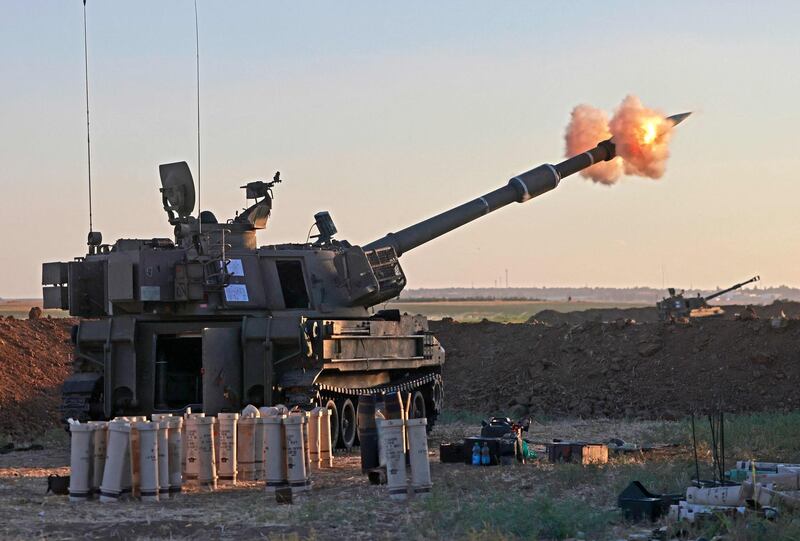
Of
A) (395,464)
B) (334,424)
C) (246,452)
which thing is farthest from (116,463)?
(334,424)

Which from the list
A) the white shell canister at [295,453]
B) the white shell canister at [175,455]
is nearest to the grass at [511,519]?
the white shell canister at [295,453]

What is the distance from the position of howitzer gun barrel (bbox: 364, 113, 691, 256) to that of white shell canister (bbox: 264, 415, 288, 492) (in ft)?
27.1

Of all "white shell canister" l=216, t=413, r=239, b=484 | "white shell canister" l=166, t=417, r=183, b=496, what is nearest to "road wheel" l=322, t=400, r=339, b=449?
"white shell canister" l=216, t=413, r=239, b=484

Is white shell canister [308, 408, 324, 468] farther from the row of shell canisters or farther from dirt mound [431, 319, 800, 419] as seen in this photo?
dirt mound [431, 319, 800, 419]

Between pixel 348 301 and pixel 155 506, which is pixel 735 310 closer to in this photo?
pixel 348 301

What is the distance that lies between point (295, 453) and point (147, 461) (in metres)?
1.57

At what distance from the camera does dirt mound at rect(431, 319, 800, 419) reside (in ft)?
101

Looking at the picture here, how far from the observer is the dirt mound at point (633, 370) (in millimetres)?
→ 30766

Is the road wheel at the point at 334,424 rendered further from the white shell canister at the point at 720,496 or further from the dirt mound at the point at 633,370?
the dirt mound at the point at 633,370

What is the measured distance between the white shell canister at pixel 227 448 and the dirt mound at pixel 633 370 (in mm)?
14555

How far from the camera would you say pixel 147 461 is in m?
15.2

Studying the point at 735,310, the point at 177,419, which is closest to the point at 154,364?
the point at 177,419

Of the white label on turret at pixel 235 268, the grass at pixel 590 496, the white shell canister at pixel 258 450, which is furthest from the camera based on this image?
the white label on turret at pixel 235 268

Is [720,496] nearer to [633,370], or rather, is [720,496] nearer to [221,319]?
[221,319]
